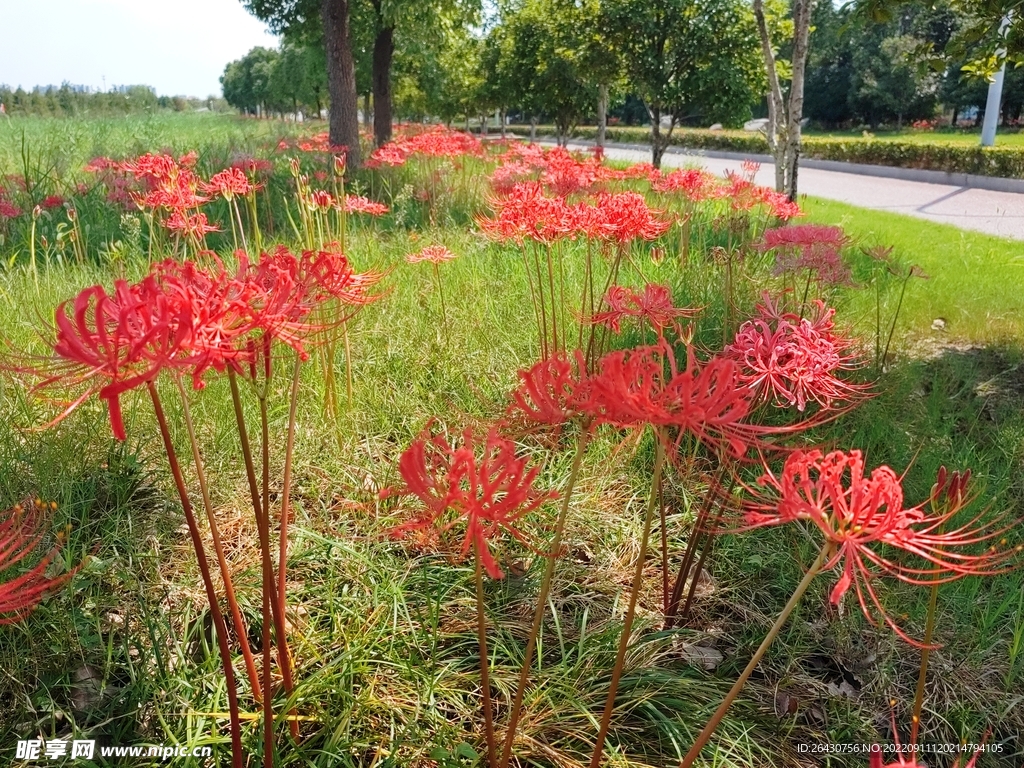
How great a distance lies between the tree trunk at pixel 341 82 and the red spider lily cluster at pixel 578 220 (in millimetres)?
6542

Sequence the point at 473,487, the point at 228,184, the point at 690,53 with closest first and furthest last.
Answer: the point at 473,487, the point at 228,184, the point at 690,53

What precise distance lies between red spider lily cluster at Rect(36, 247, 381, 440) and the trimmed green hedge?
18581 mm

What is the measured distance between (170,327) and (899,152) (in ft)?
73.1

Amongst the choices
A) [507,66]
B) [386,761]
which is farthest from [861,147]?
[386,761]

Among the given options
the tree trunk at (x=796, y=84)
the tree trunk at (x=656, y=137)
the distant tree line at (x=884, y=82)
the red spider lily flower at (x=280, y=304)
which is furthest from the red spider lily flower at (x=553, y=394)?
the distant tree line at (x=884, y=82)

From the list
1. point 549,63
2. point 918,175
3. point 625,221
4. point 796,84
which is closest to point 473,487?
point 625,221

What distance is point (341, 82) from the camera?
8289 millimetres

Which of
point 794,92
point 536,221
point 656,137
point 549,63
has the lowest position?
point 536,221

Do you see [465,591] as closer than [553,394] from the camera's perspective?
No

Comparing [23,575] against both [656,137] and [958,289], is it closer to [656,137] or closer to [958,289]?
[958,289]

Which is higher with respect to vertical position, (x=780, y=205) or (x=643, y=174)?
(x=643, y=174)

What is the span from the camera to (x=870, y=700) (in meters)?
1.69

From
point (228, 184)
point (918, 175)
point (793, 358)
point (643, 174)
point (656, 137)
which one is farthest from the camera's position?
point (918, 175)

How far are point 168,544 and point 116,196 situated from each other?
2816 mm
